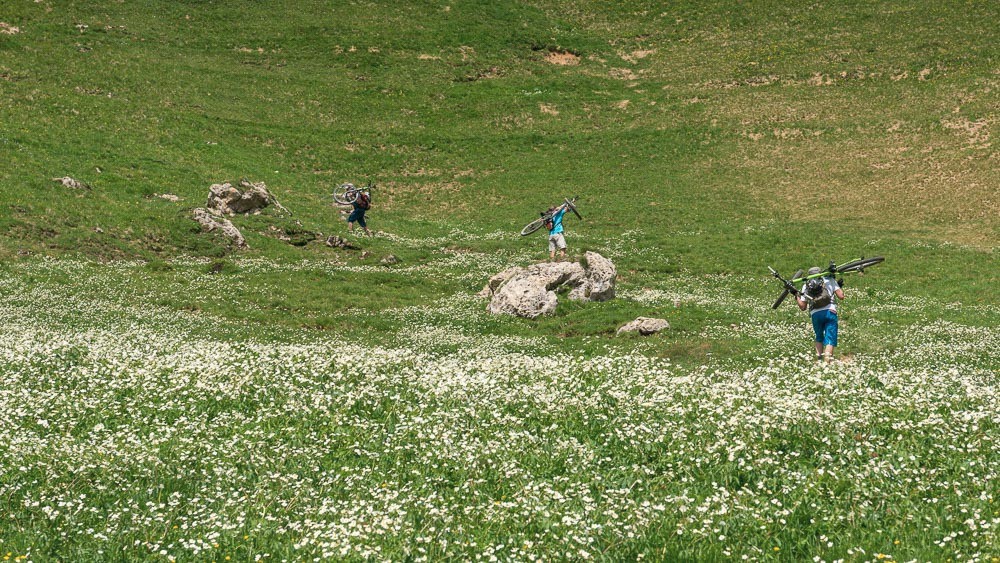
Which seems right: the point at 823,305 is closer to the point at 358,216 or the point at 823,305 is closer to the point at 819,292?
the point at 819,292

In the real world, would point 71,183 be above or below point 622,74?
below

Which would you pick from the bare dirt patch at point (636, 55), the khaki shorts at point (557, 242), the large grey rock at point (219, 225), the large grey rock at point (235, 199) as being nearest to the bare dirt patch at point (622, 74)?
the bare dirt patch at point (636, 55)

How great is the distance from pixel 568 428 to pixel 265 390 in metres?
6.24

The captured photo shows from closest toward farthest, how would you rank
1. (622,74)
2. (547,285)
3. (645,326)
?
(645,326)
(547,285)
(622,74)

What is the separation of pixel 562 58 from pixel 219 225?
56077mm

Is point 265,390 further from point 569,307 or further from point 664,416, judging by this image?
point 569,307

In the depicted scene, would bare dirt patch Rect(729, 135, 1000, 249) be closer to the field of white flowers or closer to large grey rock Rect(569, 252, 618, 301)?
large grey rock Rect(569, 252, 618, 301)

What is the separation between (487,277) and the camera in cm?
3675

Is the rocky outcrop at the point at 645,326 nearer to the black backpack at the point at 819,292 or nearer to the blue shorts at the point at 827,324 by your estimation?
the blue shorts at the point at 827,324

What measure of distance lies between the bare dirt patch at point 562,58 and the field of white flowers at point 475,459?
7223 centimetres

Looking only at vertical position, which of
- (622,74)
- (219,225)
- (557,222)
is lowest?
(219,225)

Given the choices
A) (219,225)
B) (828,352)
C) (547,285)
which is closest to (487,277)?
(547,285)

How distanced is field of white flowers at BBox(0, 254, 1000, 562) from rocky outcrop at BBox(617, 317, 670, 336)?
677 cm

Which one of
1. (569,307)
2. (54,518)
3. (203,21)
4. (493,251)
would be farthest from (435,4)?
(54,518)
